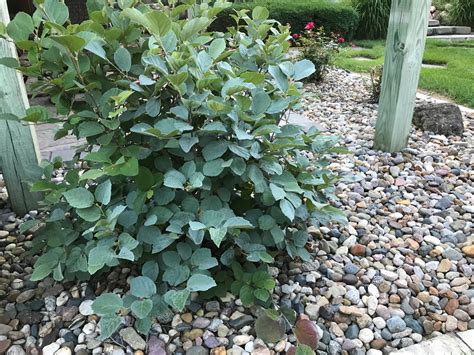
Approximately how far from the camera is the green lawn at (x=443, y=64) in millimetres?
4430

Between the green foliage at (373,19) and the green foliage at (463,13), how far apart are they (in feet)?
7.58

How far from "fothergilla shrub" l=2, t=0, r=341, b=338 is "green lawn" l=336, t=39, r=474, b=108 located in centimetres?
333

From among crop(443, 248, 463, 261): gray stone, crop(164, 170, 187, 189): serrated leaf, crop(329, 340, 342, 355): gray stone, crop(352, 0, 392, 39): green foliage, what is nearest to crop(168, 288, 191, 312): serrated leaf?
crop(164, 170, 187, 189): serrated leaf

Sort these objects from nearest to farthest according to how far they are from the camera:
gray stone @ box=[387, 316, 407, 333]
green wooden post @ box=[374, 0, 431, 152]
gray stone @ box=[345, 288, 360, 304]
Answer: gray stone @ box=[387, 316, 407, 333] < gray stone @ box=[345, 288, 360, 304] < green wooden post @ box=[374, 0, 431, 152]

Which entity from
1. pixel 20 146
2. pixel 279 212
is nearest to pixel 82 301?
pixel 279 212

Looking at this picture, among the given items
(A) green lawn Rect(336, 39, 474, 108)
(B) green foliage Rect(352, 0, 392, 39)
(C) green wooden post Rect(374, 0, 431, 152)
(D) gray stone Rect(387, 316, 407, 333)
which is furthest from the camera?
(B) green foliage Rect(352, 0, 392, 39)

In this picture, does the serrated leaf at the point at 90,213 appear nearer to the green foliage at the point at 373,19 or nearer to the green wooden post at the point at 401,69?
the green wooden post at the point at 401,69

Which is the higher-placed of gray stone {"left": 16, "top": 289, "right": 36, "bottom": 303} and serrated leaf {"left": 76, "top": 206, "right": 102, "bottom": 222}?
serrated leaf {"left": 76, "top": 206, "right": 102, "bottom": 222}

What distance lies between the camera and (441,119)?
3.17 m

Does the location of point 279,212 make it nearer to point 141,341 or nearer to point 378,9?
point 141,341

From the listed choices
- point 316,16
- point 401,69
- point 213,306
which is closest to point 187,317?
point 213,306

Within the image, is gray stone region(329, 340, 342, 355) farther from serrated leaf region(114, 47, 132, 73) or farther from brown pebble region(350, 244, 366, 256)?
serrated leaf region(114, 47, 132, 73)

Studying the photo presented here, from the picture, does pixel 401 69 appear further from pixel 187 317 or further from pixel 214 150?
pixel 187 317

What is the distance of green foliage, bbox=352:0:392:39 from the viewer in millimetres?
9445
